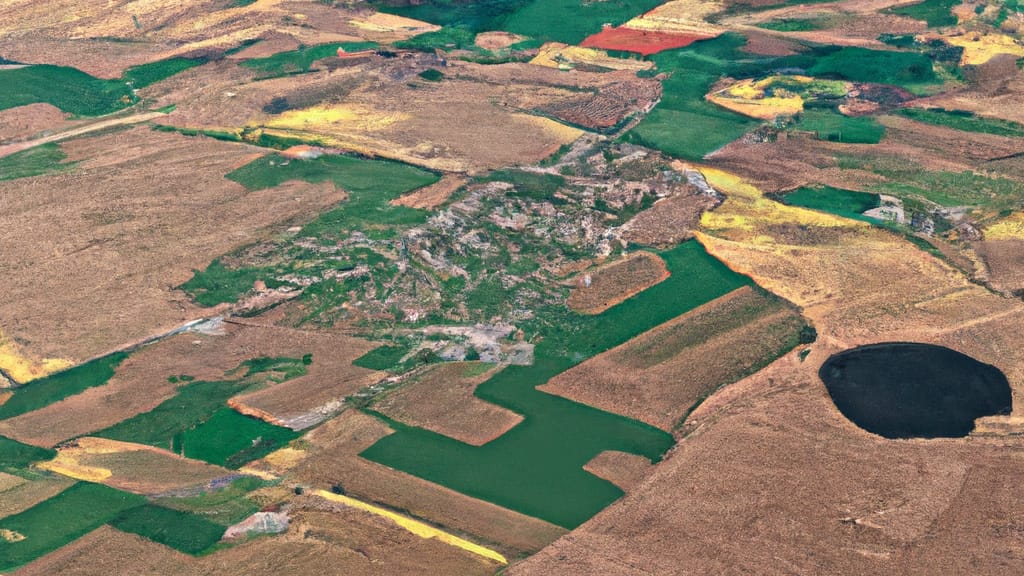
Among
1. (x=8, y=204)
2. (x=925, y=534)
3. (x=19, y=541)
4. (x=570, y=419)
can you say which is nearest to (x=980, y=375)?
(x=925, y=534)

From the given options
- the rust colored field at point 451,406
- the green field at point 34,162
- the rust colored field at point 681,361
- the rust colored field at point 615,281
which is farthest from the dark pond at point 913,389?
the green field at point 34,162

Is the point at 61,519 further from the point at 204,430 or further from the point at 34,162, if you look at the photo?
the point at 34,162

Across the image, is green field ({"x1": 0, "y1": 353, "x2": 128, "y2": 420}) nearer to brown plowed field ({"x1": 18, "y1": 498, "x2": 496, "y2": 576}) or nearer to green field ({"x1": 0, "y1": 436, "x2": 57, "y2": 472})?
green field ({"x1": 0, "y1": 436, "x2": 57, "y2": 472})

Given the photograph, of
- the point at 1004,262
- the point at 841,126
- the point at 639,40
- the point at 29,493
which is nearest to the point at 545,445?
the point at 29,493

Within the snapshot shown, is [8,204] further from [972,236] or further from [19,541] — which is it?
[972,236]

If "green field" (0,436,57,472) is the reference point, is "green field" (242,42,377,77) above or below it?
above

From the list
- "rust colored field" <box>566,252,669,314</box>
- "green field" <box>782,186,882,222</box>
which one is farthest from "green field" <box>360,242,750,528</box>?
"green field" <box>782,186,882,222</box>
